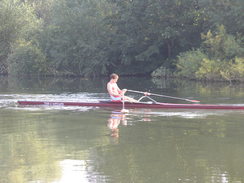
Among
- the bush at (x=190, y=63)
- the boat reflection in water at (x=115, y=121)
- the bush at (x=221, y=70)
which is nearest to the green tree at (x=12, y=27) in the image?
the bush at (x=190, y=63)

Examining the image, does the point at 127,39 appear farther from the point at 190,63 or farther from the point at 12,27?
the point at 12,27

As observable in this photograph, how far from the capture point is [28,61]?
55062mm

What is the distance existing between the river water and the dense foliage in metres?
21.5

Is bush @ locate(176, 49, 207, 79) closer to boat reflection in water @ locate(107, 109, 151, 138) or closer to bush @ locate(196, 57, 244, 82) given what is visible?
bush @ locate(196, 57, 244, 82)

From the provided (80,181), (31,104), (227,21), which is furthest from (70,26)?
(80,181)

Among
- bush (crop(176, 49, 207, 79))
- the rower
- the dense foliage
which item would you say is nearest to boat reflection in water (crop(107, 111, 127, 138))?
the rower

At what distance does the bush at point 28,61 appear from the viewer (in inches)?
2160

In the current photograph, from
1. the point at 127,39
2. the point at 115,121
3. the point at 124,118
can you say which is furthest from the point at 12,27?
the point at 115,121

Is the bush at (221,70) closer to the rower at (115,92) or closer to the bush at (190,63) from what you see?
the bush at (190,63)

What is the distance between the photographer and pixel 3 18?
194ft

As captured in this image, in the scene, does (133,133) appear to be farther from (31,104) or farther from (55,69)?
(55,69)

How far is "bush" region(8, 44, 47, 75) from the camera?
54.9m

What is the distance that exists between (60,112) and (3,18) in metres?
43.2

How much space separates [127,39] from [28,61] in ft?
39.6
